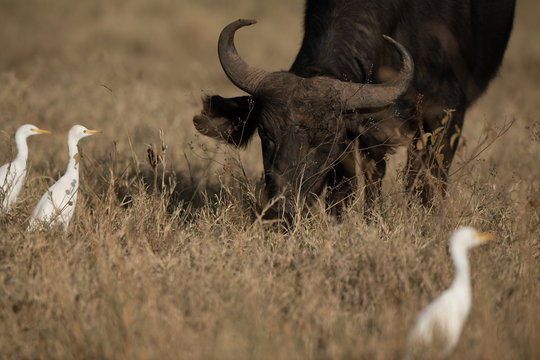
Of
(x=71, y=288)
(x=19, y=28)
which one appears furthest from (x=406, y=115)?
(x=19, y=28)

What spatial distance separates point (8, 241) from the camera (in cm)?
307

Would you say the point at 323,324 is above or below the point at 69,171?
below

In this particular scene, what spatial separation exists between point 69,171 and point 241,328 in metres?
1.83

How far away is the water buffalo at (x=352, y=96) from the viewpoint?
343cm

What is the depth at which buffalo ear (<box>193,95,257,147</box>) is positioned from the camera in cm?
387

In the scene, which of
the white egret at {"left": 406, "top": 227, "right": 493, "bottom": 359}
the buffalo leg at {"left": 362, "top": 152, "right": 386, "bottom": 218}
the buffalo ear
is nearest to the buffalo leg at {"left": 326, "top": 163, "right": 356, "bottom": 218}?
the buffalo leg at {"left": 362, "top": 152, "right": 386, "bottom": 218}

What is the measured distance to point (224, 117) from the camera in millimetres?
3945

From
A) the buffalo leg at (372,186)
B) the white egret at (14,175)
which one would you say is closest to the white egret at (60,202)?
the white egret at (14,175)

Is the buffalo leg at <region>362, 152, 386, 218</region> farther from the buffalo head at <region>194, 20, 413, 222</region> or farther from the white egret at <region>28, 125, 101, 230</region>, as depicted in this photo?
the white egret at <region>28, 125, 101, 230</region>

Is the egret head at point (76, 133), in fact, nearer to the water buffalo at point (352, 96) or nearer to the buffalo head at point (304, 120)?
the water buffalo at point (352, 96)

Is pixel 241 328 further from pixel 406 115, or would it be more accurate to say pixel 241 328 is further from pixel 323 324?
pixel 406 115

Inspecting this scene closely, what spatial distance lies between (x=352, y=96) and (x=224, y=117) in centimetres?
88

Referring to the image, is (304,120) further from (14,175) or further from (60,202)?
(14,175)

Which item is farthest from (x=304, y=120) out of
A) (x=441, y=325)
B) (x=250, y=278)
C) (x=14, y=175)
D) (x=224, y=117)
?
(x=14, y=175)
